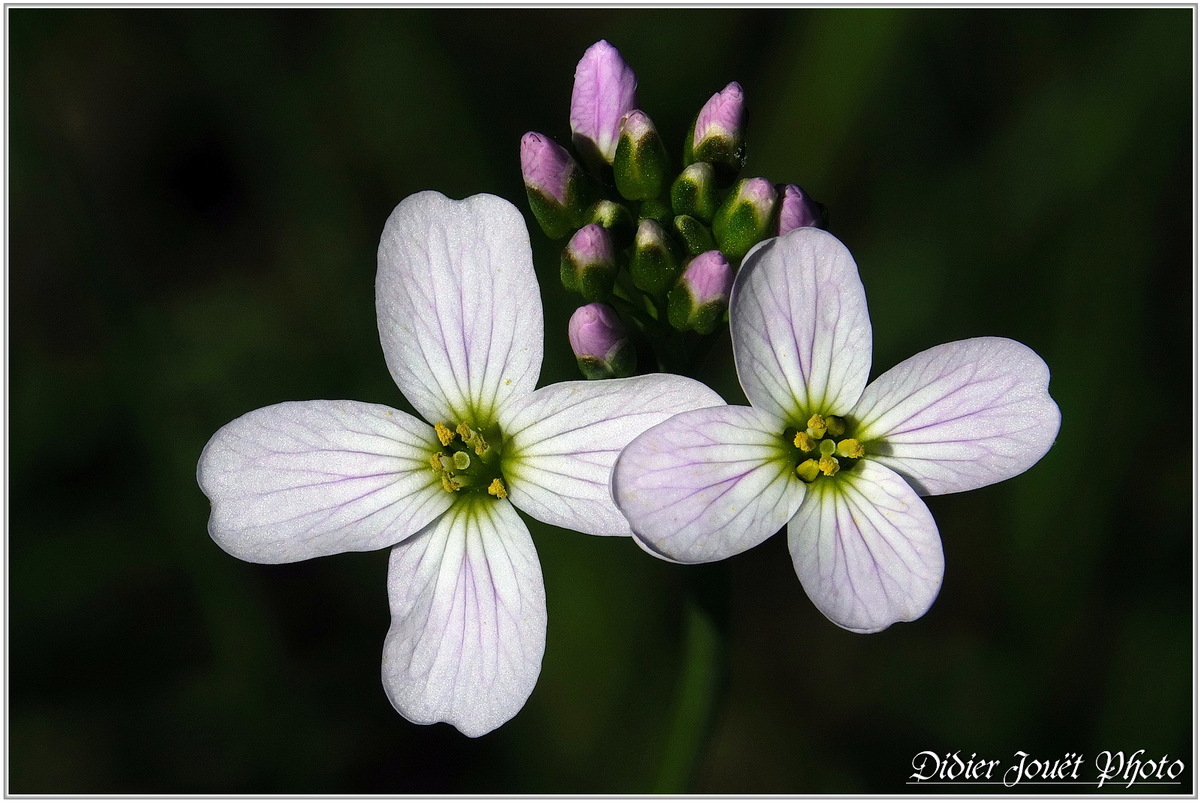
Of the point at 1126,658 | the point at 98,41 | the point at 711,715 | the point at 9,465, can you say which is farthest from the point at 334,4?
the point at 1126,658

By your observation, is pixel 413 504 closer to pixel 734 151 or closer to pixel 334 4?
pixel 734 151

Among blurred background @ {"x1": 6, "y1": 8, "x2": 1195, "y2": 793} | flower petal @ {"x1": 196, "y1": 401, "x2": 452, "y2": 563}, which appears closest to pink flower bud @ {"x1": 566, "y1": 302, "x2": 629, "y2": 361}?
flower petal @ {"x1": 196, "y1": 401, "x2": 452, "y2": 563}

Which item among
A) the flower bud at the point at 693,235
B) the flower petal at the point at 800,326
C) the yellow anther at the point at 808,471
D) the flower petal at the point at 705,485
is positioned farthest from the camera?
the flower bud at the point at 693,235

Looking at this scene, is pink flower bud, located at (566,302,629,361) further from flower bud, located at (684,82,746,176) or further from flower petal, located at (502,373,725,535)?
flower bud, located at (684,82,746,176)

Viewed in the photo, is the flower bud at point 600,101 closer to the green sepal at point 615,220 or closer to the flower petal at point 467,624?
the green sepal at point 615,220

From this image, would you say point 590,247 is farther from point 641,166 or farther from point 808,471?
point 808,471

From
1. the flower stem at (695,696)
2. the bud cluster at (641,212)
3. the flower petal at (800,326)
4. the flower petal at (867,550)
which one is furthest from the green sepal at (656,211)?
the flower stem at (695,696)

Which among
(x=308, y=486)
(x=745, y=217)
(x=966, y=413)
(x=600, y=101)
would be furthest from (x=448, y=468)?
(x=966, y=413)
